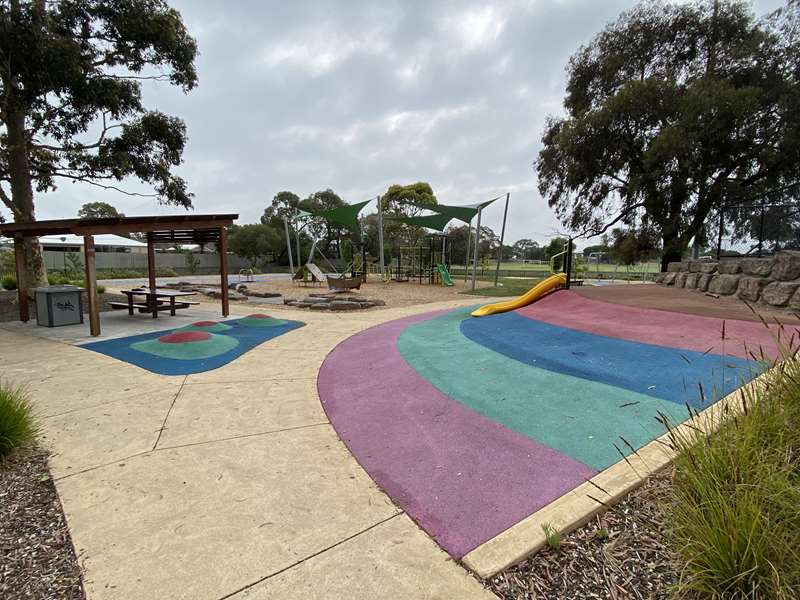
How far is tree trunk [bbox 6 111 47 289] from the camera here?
959 cm

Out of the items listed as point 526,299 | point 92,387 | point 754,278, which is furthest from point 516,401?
point 754,278

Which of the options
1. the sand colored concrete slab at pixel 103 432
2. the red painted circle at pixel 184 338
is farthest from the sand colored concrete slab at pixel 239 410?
the red painted circle at pixel 184 338

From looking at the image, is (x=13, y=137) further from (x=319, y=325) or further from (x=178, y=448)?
(x=178, y=448)

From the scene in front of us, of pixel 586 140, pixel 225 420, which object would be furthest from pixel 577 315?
pixel 586 140

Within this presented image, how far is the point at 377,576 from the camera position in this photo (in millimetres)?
1781

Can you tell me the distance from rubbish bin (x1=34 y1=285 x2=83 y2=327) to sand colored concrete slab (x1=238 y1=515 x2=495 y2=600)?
9.46 metres

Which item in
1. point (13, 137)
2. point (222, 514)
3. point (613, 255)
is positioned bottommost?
point (222, 514)

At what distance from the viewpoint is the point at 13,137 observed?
959 cm

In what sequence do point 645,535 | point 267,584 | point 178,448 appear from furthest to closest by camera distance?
point 178,448 → point 645,535 → point 267,584

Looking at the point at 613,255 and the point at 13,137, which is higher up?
the point at 13,137

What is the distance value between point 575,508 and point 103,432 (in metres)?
3.73

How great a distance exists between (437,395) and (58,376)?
4.80 meters

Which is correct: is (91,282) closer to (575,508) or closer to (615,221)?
(575,508)

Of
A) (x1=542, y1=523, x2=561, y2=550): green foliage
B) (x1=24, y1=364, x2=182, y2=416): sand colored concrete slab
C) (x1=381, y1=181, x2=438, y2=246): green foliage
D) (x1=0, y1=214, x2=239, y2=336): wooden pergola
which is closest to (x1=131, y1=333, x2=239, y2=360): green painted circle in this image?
(x1=24, y1=364, x2=182, y2=416): sand colored concrete slab
